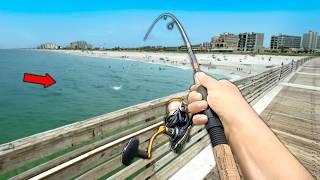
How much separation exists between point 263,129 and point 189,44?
3.69 ft

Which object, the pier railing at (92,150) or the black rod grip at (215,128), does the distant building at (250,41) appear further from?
the black rod grip at (215,128)

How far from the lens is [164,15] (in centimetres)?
246

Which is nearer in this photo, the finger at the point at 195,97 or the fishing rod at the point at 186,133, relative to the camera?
the fishing rod at the point at 186,133

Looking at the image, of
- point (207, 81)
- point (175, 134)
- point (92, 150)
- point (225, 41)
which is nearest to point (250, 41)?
point (225, 41)

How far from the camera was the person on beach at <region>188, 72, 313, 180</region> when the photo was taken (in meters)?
0.74

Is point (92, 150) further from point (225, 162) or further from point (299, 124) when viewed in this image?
point (299, 124)

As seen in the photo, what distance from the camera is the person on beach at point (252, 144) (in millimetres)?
745

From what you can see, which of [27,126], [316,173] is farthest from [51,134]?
[27,126]

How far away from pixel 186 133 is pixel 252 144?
4.04ft

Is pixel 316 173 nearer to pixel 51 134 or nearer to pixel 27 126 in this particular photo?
pixel 51 134

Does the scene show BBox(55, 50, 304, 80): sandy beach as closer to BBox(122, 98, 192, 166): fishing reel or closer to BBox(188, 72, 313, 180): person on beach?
BBox(122, 98, 192, 166): fishing reel

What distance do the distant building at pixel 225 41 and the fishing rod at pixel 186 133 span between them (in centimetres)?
17270

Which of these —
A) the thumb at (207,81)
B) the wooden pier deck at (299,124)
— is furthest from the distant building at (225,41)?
the thumb at (207,81)

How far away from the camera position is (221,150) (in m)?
0.99
